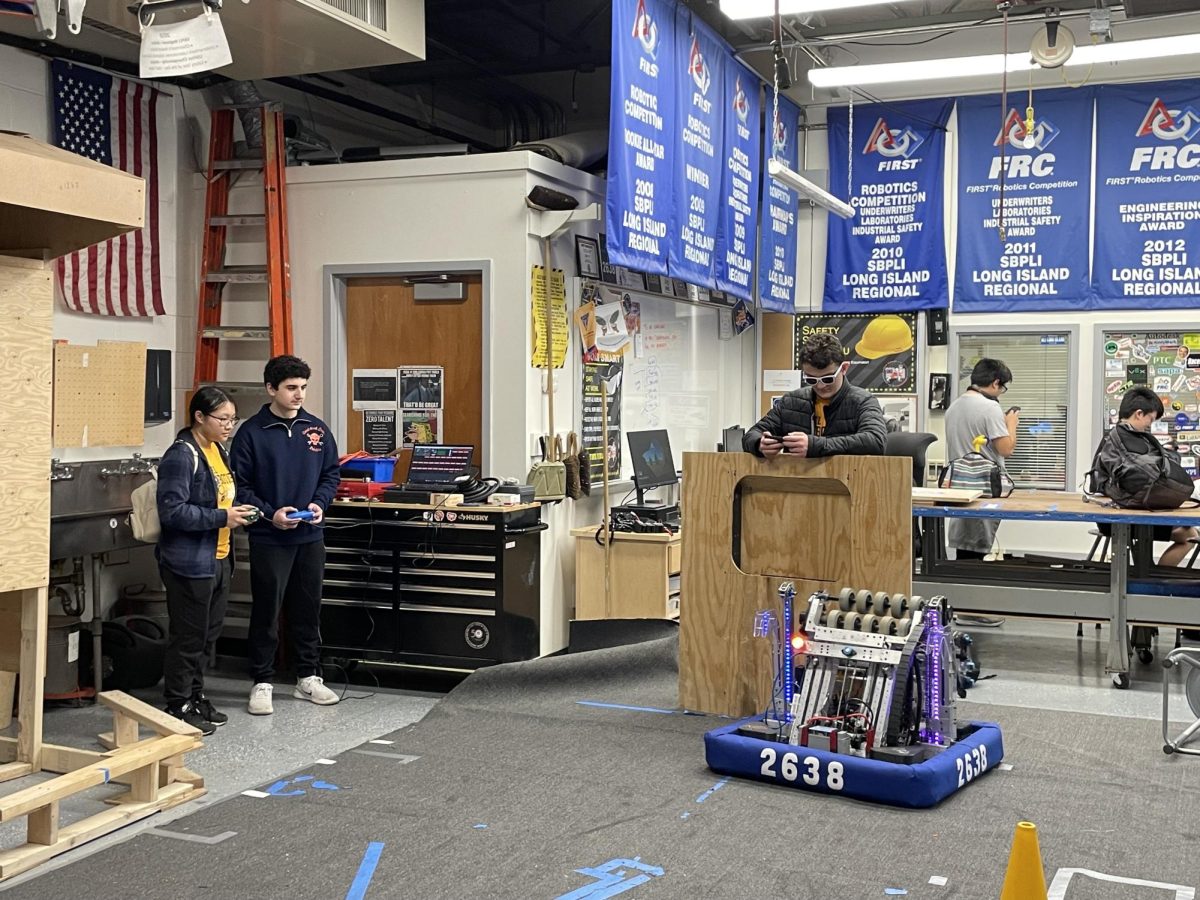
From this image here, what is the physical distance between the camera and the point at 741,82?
27.6 ft

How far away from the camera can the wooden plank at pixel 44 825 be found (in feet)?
12.7

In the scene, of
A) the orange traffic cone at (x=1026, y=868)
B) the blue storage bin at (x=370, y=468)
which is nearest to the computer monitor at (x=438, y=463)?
the blue storage bin at (x=370, y=468)

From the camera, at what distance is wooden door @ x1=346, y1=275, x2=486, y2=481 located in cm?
673

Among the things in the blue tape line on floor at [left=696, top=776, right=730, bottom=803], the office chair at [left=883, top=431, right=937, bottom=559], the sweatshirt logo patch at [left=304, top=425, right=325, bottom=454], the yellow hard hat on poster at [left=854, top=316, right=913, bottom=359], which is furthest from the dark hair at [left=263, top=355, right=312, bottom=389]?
the yellow hard hat on poster at [left=854, top=316, right=913, bottom=359]

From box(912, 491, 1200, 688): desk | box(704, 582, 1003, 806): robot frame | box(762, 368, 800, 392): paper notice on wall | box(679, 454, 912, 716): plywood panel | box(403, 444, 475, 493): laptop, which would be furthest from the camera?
box(762, 368, 800, 392): paper notice on wall

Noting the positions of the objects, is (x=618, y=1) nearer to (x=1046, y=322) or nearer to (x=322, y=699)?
(x=322, y=699)

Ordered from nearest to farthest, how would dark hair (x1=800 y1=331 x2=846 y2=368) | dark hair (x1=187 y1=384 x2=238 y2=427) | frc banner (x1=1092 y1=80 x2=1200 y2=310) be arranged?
dark hair (x1=800 y1=331 x2=846 y2=368), dark hair (x1=187 y1=384 x2=238 y2=427), frc banner (x1=1092 y1=80 x2=1200 y2=310)

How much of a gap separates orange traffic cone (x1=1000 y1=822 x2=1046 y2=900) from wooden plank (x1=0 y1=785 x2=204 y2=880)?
2.79 m

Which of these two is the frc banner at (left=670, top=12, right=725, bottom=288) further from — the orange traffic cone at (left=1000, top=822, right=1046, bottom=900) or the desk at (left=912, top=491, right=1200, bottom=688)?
the orange traffic cone at (left=1000, top=822, right=1046, bottom=900)

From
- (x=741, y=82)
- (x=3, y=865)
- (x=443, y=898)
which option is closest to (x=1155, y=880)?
(x=443, y=898)

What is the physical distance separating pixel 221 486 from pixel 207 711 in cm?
98

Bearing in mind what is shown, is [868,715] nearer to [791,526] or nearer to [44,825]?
[791,526]

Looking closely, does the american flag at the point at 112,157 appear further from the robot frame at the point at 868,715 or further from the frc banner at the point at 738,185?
the robot frame at the point at 868,715

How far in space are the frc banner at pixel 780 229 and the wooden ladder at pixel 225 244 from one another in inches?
141
